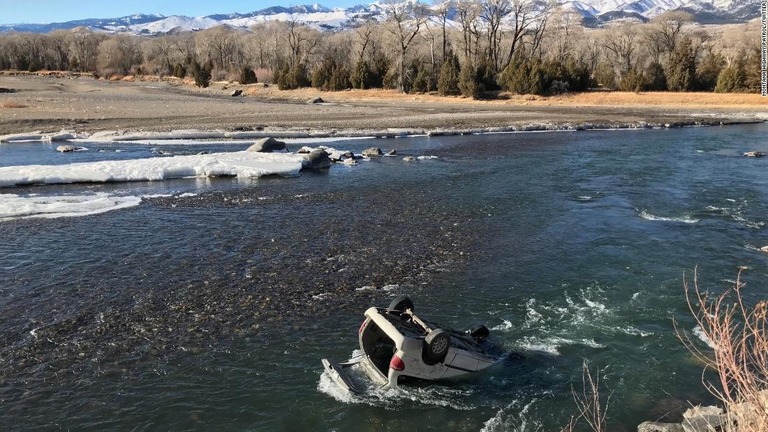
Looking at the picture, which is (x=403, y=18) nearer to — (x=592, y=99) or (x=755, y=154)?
(x=592, y=99)

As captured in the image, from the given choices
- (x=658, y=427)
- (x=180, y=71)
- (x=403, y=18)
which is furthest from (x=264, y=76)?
(x=658, y=427)

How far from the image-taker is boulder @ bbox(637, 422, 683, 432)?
Answer: 27.3ft

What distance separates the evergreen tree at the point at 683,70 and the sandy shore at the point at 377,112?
3.43m

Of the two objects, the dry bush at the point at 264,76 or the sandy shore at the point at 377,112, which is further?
the dry bush at the point at 264,76

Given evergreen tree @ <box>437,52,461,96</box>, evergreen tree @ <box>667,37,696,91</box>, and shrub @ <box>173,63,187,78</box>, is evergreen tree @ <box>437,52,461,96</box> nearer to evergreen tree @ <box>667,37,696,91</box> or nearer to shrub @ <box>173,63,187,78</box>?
evergreen tree @ <box>667,37,696,91</box>

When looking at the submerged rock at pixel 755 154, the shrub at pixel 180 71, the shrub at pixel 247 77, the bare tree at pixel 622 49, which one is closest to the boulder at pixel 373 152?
the submerged rock at pixel 755 154

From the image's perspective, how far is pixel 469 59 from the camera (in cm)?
7419

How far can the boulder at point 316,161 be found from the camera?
3050 centimetres

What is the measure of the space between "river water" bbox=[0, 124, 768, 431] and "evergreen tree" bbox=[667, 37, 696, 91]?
154 ft

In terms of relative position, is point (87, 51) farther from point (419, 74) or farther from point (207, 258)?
point (207, 258)

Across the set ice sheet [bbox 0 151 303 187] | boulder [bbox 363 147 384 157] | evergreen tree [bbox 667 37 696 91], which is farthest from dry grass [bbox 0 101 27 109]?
evergreen tree [bbox 667 37 696 91]

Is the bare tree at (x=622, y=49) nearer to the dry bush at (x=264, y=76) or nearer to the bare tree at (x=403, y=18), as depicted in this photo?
the bare tree at (x=403, y=18)

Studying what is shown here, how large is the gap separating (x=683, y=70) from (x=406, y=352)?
71765 millimetres

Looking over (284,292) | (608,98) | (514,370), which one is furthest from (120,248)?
(608,98)
